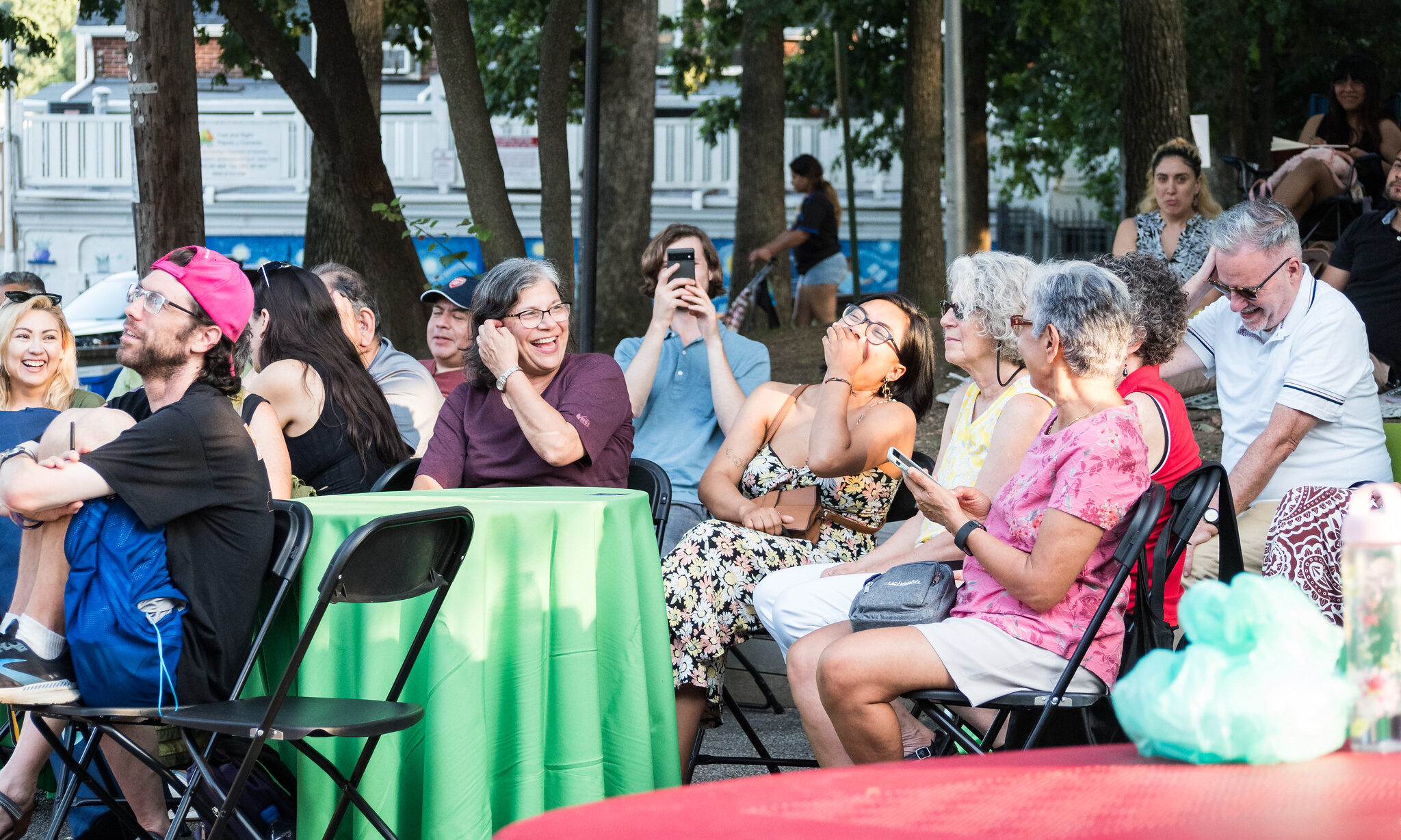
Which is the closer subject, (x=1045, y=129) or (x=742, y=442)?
(x=742, y=442)

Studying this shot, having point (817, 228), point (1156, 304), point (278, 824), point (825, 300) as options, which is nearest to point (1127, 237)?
point (1156, 304)

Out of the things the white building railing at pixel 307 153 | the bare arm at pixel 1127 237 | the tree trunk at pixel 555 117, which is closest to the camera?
the bare arm at pixel 1127 237

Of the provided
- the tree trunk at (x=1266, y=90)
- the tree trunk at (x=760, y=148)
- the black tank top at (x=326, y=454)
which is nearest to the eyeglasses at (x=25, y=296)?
the black tank top at (x=326, y=454)

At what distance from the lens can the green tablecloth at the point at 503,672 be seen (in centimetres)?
306

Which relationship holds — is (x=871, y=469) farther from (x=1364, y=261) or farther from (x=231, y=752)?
(x=1364, y=261)

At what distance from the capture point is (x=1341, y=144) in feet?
26.5

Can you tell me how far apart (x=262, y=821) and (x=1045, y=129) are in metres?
18.0

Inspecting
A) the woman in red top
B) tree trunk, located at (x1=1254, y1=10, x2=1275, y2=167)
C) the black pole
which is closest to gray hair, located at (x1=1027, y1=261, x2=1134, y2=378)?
the woman in red top

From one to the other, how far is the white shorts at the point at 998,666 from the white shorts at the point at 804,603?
0.54 metres

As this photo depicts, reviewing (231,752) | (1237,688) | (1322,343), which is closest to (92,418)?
(231,752)

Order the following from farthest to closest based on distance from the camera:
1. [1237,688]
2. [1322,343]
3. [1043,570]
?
[1322,343]
[1043,570]
[1237,688]

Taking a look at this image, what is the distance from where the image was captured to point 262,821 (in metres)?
3.29

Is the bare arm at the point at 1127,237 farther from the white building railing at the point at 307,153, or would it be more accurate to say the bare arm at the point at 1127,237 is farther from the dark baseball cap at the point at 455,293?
Answer: the white building railing at the point at 307,153

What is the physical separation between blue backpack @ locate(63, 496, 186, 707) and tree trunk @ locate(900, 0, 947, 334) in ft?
32.4
